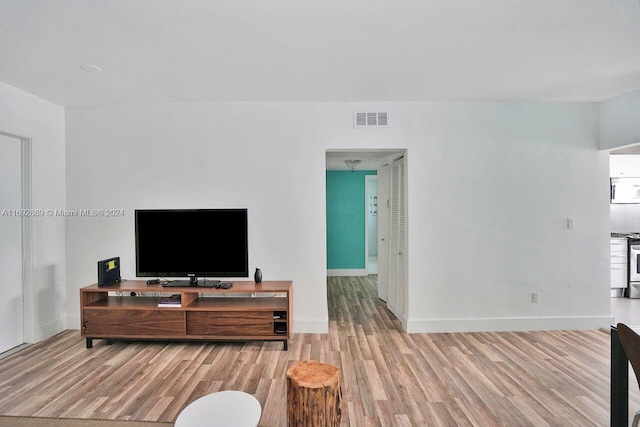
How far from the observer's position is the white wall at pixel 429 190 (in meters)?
3.65

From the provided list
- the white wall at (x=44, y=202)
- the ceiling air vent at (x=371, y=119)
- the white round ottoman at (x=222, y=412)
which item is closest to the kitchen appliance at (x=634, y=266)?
the ceiling air vent at (x=371, y=119)

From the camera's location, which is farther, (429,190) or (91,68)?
(429,190)

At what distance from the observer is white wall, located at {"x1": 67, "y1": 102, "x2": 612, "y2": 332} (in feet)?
12.0

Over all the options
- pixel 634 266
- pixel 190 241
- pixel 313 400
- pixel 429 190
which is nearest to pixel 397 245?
pixel 429 190

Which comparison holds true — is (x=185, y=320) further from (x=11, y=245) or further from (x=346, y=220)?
(x=346, y=220)

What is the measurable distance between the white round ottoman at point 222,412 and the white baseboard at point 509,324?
2.45 m

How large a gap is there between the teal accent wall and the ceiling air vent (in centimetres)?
332

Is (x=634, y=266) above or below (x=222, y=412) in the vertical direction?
above

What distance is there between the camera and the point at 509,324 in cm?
368

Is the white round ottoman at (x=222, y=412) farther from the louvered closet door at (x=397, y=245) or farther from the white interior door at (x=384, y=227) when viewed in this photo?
the white interior door at (x=384, y=227)

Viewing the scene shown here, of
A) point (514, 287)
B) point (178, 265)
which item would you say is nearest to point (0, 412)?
point (178, 265)

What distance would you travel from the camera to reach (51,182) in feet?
11.8

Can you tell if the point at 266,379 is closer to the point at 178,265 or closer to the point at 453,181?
the point at 178,265

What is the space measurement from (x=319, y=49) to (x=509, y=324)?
11.6ft
